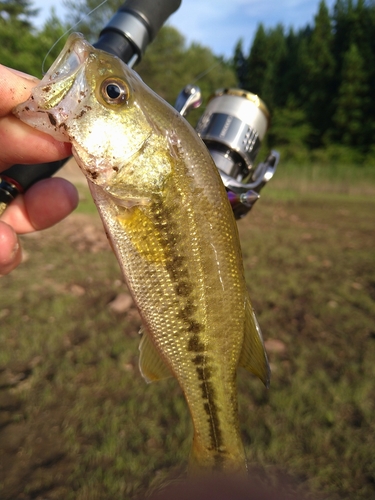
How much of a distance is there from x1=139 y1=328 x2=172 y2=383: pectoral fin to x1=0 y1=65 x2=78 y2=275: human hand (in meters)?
0.85

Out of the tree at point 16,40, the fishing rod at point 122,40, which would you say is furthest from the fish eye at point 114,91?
the tree at point 16,40

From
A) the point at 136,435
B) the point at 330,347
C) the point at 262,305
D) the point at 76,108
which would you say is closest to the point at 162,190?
the point at 76,108

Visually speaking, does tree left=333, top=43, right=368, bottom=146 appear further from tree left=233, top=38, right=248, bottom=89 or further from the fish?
the fish

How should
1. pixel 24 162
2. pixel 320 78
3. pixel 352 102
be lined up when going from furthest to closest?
pixel 320 78 → pixel 352 102 → pixel 24 162

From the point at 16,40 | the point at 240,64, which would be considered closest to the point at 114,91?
the point at 16,40

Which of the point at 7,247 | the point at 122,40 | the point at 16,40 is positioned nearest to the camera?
the point at 7,247

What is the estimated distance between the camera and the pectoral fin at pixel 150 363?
1627 millimetres

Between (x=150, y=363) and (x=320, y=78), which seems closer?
(x=150, y=363)

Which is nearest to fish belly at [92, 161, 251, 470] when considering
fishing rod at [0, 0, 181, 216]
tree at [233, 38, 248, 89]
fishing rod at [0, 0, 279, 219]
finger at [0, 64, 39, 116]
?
finger at [0, 64, 39, 116]

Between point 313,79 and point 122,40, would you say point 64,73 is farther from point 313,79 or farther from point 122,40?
point 313,79

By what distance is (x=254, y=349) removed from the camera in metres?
1.58

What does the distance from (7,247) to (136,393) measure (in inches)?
82.0

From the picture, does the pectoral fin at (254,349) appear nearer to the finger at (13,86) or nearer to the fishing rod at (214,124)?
the fishing rod at (214,124)

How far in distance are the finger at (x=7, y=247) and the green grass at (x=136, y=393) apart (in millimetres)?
1649
